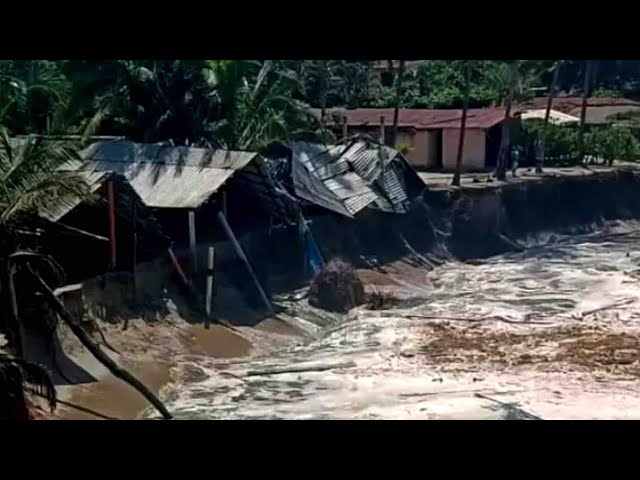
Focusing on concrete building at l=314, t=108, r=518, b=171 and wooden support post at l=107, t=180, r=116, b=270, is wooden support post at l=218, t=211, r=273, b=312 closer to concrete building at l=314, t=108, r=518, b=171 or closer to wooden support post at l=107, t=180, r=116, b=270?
wooden support post at l=107, t=180, r=116, b=270

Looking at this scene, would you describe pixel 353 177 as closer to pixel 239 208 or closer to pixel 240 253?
pixel 239 208

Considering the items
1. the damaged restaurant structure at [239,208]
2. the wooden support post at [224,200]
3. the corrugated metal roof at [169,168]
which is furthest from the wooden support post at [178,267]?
the wooden support post at [224,200]

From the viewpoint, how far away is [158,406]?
779 centimetres

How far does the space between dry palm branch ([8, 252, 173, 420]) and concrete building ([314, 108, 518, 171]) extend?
39.6ft

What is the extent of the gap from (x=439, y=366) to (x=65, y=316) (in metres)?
4.28

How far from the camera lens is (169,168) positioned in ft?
36.8

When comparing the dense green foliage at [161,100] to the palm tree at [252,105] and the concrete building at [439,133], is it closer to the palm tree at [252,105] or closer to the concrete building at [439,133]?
the palm tree at [252,105]

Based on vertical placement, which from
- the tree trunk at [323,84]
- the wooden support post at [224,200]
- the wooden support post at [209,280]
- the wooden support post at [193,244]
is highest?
the tree trunk at [323,84]

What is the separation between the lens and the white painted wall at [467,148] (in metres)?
19.7

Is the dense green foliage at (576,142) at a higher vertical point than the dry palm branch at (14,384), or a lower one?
lower

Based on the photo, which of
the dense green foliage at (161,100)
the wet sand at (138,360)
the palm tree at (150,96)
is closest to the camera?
the wet sand at (138,360)

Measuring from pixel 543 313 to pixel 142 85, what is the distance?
587cm

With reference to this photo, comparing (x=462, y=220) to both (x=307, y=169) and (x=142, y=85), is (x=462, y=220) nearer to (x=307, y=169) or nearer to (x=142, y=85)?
(x=307, y=169)

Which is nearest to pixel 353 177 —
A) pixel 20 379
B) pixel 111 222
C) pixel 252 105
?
pixel 252 105
